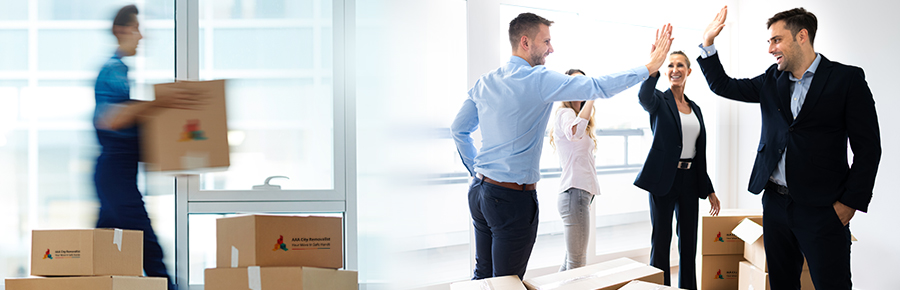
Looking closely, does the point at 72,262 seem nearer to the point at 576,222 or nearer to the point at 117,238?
the point at 117,238

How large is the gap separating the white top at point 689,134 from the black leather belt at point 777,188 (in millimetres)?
500

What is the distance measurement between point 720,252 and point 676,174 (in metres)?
0.63

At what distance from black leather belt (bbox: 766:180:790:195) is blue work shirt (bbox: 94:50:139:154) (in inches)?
106

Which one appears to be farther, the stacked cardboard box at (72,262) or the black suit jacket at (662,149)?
the black suit jacket at (662,149)

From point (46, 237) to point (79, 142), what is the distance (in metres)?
0.56

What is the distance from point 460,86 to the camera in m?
2.67

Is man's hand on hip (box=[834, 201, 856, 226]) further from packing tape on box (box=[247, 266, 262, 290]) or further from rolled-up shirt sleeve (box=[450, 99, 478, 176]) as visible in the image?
packing tape on box (box=[247, 266, 262, 290])

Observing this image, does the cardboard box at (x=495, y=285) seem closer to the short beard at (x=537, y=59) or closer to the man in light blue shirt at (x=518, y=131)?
the man in light blue shirt at (x=518, y=131)

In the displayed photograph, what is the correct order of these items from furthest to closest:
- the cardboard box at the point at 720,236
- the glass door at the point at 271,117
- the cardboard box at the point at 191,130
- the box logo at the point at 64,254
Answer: the cardboard box at the point at 720,236
the glass door at the point at 271,117
the box logo at the point at 64,254
the cardboard box at the point at 191,130

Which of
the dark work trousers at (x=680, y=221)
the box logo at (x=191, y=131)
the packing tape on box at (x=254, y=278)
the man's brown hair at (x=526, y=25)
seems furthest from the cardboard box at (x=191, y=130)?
the dark work trousers at (x=680, y=221)

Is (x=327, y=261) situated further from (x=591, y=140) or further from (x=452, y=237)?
(x=591, y=140)

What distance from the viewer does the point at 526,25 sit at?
1.86 metres

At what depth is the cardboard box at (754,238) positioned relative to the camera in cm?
232

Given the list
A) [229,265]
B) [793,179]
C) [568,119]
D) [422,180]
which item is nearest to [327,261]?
[229,265]
